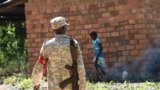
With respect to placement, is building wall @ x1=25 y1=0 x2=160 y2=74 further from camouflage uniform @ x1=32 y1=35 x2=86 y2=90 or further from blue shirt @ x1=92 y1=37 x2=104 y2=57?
camouflage uniform @ x1=32 y1=35 x2=86 y2=90

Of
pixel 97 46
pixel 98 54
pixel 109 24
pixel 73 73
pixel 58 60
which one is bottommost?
pixel 98 54

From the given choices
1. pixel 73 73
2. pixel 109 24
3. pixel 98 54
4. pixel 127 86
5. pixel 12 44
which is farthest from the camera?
pixel 12 44

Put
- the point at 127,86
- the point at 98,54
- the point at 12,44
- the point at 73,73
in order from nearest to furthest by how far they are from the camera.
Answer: the point at 73,73 → the point at 127,86 → the point at 98,54 → the point at 12,44

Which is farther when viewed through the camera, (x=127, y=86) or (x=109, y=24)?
(x=109, y=24)

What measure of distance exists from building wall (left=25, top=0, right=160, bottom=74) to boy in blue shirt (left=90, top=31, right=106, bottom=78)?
21.7 inches

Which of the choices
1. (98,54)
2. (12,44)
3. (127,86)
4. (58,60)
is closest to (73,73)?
(58,60)

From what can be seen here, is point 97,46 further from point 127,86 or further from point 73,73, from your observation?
point 73,73

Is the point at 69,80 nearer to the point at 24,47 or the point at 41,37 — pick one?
the point at 41,37

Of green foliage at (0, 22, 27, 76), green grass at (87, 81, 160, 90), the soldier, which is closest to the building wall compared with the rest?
green grass at (87, 81, 160, 90)

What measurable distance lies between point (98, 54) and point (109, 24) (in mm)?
1061

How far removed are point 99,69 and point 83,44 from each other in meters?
1.16

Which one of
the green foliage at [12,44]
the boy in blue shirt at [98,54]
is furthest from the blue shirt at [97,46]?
the green foliage at [12,44]

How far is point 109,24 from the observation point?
38.5ft

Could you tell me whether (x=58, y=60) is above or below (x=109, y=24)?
below
